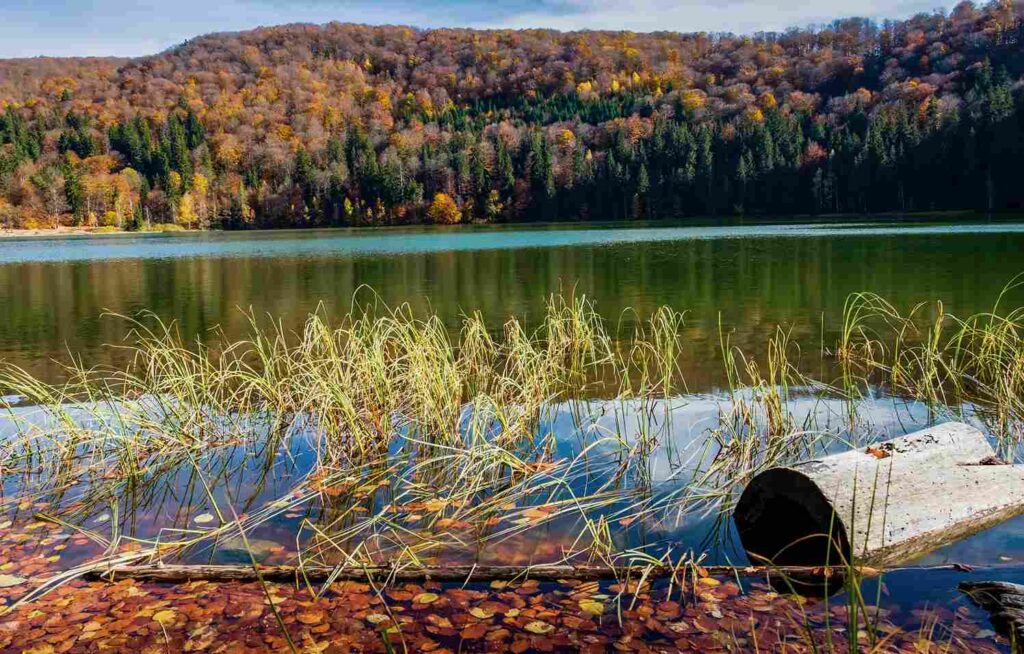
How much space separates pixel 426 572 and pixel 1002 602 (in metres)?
2.43

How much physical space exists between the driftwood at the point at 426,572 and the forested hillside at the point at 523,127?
78.5m

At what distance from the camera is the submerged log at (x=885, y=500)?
365cm

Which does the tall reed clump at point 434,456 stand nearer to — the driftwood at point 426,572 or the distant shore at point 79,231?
the driftwood at point 426,572

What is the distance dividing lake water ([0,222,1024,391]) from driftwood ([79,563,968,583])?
4.28m

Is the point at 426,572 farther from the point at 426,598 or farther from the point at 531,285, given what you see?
the point at 531,285

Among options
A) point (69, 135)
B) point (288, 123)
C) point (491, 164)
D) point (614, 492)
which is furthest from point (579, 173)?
point (614, 492)

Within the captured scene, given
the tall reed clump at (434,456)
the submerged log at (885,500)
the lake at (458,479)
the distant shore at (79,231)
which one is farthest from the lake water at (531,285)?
the distant shore at (79,231)

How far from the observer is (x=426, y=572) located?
3656mm

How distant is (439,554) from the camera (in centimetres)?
402

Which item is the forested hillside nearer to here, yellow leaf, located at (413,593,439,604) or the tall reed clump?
the tall reed clump

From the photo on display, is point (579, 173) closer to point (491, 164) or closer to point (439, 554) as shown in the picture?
point (491, 164)

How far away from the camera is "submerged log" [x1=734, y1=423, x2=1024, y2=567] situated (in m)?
3.65

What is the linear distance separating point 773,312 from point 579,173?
90.9 m

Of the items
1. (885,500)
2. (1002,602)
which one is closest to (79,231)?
(885,500)
